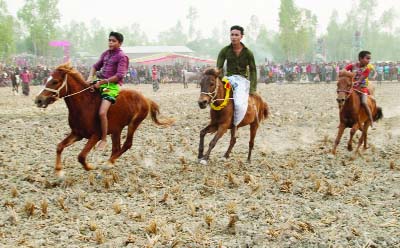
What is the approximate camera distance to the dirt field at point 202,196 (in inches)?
217

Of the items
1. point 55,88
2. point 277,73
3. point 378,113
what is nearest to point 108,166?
point 55,88

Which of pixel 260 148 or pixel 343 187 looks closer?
pixel 343 187

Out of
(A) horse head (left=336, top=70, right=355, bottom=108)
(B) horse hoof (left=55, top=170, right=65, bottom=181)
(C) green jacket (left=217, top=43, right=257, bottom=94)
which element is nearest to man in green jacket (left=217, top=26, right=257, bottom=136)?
(C) green jacket (left=217, top=43, right=257, bottom=94)

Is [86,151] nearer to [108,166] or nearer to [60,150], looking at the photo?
[60,150]

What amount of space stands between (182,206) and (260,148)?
4901mm

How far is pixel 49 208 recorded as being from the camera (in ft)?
21.4

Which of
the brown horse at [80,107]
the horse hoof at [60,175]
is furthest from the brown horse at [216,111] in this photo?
the horse hoof at [60,175]

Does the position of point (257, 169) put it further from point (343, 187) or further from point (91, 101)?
point (91, 101)

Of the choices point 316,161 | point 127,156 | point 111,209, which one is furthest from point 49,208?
point 316,161

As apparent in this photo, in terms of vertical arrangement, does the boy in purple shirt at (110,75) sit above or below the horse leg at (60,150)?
above

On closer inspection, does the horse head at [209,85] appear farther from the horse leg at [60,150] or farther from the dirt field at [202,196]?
the horse leg at [60,150]

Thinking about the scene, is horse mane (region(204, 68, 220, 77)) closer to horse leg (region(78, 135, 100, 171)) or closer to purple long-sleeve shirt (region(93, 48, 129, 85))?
purple long-sleeve shirt (region(93, 48, 129, 85))

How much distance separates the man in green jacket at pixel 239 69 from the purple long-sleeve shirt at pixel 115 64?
1.88m

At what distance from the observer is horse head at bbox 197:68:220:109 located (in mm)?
8758
